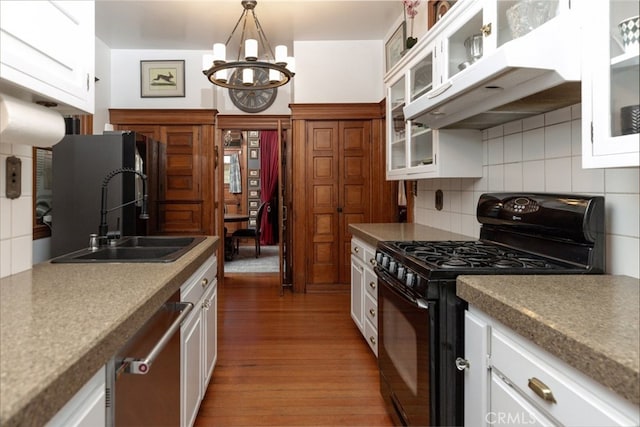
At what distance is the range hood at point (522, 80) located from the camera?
1.23 m

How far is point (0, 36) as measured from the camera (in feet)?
2.85

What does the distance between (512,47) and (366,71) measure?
335cm

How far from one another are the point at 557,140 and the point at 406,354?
3.64 feet

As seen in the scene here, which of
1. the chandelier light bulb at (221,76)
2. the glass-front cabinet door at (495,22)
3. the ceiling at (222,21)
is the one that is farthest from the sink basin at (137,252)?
the ceiling at (222,21)

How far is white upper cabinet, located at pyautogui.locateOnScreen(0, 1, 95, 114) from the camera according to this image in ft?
3.00

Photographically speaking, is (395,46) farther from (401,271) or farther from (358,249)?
(401,271)

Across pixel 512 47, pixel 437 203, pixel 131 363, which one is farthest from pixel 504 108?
pixel 131 363

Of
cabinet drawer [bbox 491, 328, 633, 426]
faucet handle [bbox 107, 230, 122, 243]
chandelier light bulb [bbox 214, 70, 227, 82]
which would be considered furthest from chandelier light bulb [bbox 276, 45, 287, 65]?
cabinet drawer [bbox 491, 328, 633, 426]

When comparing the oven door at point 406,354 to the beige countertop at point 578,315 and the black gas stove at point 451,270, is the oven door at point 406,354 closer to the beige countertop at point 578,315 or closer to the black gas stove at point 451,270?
the black gas stove at point 451,270

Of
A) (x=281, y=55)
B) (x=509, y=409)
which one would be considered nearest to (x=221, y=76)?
(x=281, y=55)

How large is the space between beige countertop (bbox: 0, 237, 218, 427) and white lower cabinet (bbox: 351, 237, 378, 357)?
4.45 feet

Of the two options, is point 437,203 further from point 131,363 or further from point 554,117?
point 131,363

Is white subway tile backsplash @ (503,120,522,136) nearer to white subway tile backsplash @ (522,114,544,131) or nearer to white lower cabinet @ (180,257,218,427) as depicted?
white subway tile backsplash @ (522,114,544,131)

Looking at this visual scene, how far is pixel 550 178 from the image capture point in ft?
5.52
